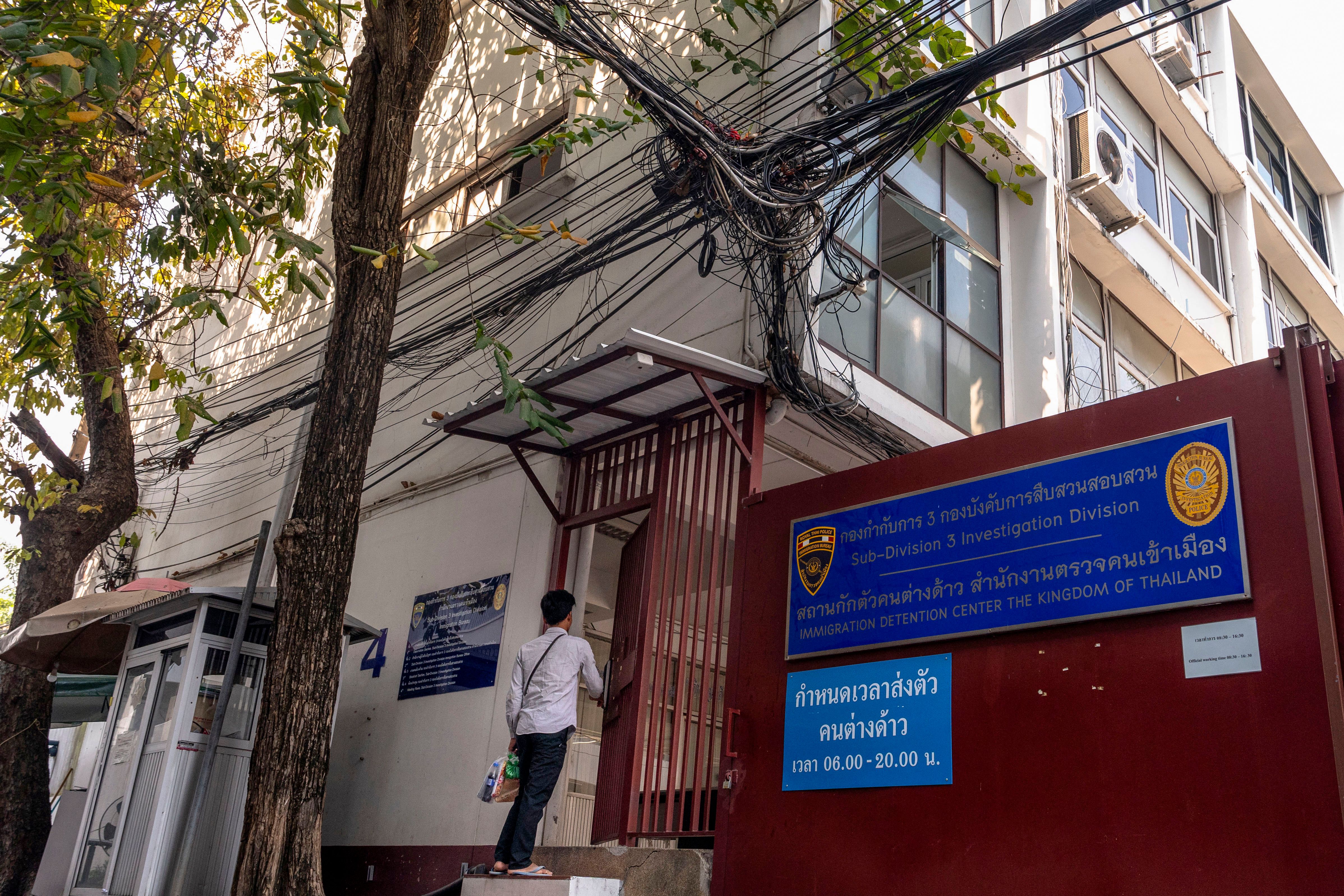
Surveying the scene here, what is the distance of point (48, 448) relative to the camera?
9516mm

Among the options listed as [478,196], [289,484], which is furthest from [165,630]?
[478,196]

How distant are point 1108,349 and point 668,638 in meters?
6.57

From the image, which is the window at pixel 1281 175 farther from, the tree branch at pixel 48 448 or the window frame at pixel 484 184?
the tree branch at pixel 48 448

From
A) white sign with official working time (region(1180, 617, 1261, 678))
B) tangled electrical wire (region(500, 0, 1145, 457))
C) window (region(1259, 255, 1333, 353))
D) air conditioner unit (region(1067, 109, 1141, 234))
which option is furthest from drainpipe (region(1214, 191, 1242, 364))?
white sign with official working time (region(1180, 617, 1261, 678))

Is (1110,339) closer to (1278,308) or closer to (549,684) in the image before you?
(1278,308)

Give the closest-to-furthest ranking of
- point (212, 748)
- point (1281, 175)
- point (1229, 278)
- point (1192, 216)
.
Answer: point (212, 748) < point (1192, 216) < point (1229, 278) < point (1281, 175)

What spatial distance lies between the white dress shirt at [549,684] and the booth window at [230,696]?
2433mm

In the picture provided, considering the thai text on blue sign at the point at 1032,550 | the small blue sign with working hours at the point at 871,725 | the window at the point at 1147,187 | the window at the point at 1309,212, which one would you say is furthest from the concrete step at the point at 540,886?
the window at the point at 1309,212

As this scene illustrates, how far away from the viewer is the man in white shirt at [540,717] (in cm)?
531

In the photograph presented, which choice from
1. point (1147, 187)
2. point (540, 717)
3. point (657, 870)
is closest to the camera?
point (657, 870)

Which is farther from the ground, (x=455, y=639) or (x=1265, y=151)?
(x=1265, y=151)

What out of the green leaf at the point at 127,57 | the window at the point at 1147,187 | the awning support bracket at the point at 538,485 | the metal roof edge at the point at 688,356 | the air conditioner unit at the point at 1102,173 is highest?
the window at the point at 1147,187

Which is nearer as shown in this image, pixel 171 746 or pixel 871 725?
pixel 871 725

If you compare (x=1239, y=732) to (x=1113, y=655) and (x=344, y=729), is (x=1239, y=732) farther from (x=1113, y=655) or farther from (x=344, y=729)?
(x=344, y=729)
